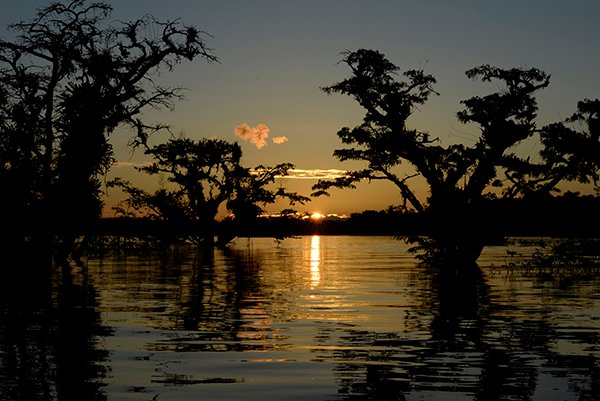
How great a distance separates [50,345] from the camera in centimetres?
1410

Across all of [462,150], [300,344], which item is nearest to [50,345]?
[300,344]

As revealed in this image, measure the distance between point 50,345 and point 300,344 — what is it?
12.8 ft

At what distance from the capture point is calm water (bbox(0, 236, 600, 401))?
34.7 ft

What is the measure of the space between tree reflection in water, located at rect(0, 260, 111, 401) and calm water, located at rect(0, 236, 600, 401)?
26 millimetres

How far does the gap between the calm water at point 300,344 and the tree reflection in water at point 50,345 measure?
0.03 meters

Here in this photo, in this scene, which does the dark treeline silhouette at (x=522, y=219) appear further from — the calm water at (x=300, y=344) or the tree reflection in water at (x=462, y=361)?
the tree reflection in water at (x=462, y=361)

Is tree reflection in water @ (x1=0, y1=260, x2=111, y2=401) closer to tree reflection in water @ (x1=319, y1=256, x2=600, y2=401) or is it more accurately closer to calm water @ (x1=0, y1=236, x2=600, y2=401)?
calm water @ (x1=0, y1=236, x2=600, y2=401)

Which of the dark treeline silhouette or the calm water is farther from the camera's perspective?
the dark treeline silhouette

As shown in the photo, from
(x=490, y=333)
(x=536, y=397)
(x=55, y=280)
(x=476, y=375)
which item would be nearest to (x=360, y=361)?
(x=476, y=375)

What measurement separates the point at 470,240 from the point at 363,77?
30.6 ft

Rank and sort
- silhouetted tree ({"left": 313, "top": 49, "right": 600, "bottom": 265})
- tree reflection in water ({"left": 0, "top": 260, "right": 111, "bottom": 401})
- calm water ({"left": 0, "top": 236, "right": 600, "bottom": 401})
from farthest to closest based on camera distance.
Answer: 1. silhouetted tree ({"left": 313, "top": 49, "right": 600, "bottom": 265})
2. calm water ({"left": 0, "top": 236, "right": 600, "bottom": 401})
3. tree reflection in water ({"left": 0, "top": 260, "right": 111, "bottom": 401})

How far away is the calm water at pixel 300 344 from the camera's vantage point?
10.6 meters

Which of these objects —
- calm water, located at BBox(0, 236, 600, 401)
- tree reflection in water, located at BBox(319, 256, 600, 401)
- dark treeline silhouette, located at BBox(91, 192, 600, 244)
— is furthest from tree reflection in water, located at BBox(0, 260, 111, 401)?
dark treeline silhouette, located at BBox(91, 192, 600, 244)

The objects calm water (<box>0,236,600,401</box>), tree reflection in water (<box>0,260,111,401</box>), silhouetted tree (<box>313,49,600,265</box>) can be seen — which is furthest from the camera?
silhouetted tree (<box>313,49,600,265</box>)
